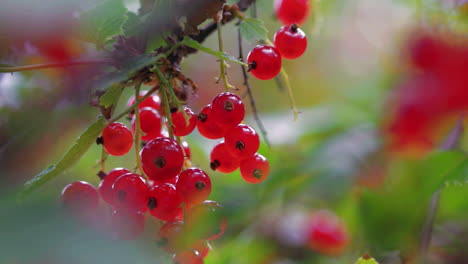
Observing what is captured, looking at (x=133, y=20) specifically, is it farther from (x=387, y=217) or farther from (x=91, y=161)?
(x=91, y=161)

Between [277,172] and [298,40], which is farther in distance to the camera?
[277,172]

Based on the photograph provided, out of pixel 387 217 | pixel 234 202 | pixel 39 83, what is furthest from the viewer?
pixel 234 202

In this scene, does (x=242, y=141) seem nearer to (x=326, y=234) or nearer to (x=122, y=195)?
(x=122, y=195)

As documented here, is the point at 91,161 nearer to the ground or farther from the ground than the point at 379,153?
nearer to the ground

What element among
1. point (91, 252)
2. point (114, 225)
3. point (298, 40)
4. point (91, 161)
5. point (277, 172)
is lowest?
point (91, 252)

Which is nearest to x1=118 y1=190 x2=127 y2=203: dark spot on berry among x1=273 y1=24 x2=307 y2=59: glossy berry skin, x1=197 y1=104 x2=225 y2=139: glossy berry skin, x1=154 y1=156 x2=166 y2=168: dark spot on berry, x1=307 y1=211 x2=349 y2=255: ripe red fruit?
x1=154 y1=156 x2=166 y2=168: dark spot on berry

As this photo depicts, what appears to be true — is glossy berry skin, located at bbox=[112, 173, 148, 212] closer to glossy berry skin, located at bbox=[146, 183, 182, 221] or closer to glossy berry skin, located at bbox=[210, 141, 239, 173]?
glossy berry skin, located at bbox=[146, 183, 182, 221]

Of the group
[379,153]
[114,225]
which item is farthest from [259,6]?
[379,153]
